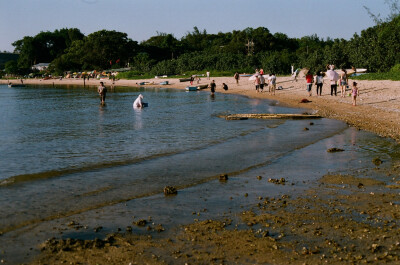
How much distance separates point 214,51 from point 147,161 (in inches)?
3831

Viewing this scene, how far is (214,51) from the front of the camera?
108 meters

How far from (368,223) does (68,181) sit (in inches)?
295

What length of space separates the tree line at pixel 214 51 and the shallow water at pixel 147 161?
116ft

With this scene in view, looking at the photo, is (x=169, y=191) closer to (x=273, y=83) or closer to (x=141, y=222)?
(x=141, y=222)

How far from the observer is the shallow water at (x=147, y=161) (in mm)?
8632

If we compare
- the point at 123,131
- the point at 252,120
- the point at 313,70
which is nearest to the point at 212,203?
the point at 123,131

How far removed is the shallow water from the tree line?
35.3m

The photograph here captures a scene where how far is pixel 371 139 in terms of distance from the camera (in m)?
15.2

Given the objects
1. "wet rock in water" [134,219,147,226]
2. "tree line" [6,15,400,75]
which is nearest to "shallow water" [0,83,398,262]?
"wet rock in water" [134,219,147,226]

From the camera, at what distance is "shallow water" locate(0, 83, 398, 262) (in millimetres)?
8632

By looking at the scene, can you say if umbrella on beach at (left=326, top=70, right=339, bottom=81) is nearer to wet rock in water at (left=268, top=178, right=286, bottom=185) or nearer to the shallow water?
the shallow water

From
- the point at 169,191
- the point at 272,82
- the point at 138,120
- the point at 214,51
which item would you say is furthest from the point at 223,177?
the point at 214,51

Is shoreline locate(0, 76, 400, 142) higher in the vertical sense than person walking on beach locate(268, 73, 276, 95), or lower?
lower

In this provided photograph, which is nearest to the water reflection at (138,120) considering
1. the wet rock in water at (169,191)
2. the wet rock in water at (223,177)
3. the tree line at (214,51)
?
the wet rock in water at (223,177)
